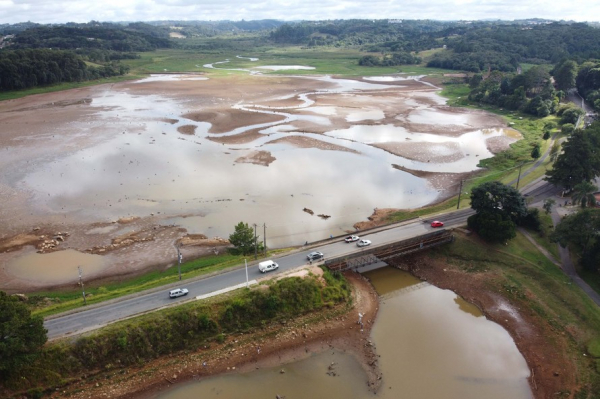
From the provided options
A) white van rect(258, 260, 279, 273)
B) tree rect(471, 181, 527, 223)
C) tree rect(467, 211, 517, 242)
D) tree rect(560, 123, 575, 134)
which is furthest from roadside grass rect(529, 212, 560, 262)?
tree rect(560, 123, 575, 134)

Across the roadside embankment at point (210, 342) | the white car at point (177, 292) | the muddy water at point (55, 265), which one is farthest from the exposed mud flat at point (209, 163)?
the roadside embankment at point (210, 342)

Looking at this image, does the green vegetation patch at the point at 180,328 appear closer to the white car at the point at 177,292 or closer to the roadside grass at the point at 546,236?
the white car at the point at 177,292

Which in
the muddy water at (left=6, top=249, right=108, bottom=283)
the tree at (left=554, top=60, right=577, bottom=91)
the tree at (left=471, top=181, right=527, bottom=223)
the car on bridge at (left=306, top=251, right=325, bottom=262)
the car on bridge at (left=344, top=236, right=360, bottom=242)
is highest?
the tree at (left=554, top=60, right=577, bottom=91)

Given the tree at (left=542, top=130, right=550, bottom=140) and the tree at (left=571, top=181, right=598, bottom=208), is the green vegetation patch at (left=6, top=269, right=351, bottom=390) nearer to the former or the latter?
the tree at (left=571, top=181, right=598, bottom=208)

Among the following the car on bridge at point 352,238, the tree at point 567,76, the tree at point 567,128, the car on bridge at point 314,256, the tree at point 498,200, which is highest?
the tree at point 567,76

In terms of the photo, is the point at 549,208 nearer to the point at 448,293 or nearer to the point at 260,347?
the point at 448,293

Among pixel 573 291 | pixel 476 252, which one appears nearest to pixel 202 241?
pixel 476 252
